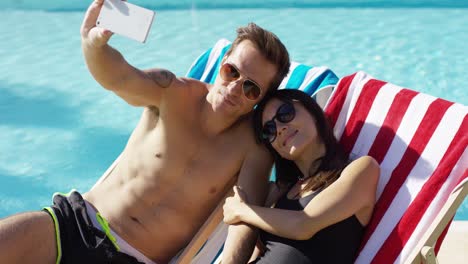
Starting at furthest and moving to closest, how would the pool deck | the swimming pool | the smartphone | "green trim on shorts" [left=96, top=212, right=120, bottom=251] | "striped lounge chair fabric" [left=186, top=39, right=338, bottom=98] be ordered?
1. the swimming pool
2. the pool deck
3. "striped lounge chair fabric" [left=186, top=39, right=338, bottom=98]
4. "green trim on shorts" [left=96, top=212, right=120, bottom=251]
5. the smartphone

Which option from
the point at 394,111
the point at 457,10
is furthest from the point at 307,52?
the point at 394,111

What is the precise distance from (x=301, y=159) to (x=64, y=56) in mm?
5904

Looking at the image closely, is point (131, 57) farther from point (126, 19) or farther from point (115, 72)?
point (126, 19)

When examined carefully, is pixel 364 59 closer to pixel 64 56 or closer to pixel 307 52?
pixel 307 52

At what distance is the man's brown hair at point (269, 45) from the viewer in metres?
2.84

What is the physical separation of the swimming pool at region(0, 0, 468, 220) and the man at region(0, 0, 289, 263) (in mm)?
2445

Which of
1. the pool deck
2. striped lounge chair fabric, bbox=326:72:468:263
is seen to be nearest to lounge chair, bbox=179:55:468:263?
striped lounge chair fabric, bbox=326:72:468:263

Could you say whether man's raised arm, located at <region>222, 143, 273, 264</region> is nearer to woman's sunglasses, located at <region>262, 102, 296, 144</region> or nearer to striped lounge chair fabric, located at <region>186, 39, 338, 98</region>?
woman's sunglasses, located at <region>262, 102, 296, 144</region>

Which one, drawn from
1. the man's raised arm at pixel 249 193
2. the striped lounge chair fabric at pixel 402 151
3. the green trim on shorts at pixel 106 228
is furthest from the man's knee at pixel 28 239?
the striped lounge chair fabric at pixel 402 151

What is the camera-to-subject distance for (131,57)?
7.99 metres

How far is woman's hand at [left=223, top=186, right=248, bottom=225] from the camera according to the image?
2.67 meters

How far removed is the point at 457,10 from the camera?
8930 millimetres

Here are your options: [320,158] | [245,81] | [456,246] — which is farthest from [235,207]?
[456,246]

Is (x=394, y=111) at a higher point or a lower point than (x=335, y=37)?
higher
